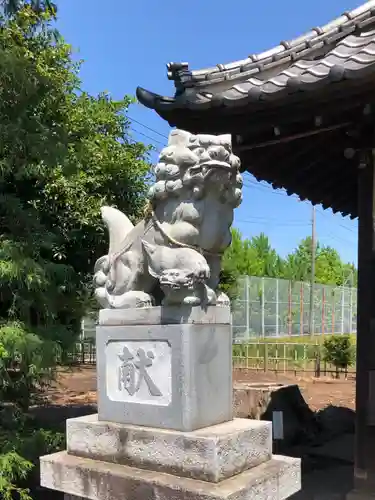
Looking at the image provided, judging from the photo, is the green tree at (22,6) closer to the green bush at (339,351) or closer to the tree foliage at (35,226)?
the tree foliage at (35,226)

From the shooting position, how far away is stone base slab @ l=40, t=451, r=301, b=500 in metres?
2.40

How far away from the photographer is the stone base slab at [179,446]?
247 cm

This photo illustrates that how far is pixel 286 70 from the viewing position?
3.92 metres

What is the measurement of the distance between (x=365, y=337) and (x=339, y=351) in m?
13.5

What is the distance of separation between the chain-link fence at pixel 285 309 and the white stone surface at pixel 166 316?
2161cm

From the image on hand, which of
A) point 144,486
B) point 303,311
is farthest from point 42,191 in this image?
point 303,311

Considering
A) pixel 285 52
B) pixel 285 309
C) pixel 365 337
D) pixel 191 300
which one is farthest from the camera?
pixel 285 309

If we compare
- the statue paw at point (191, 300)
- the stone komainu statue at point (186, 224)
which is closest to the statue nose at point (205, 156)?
the stone komainu statue at point (186, 224)

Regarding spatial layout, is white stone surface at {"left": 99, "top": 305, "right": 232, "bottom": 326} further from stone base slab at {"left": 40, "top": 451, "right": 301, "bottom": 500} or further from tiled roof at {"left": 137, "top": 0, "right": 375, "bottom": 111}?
tiled roof at {"left": 137, "top": 0, "right": 375, "bottom": 111}

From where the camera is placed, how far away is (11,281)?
4.16 m

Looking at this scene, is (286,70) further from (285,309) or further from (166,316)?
(285,309)

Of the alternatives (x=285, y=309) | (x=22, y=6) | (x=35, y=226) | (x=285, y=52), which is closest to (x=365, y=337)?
(x=285, y=52)

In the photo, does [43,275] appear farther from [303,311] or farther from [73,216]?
[303,311]

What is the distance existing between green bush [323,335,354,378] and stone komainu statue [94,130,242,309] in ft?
51.4
